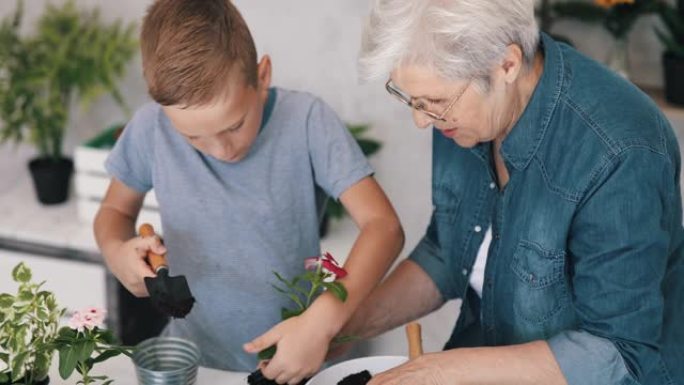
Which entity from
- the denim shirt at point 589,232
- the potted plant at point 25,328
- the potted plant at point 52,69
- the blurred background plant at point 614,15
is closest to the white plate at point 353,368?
the denim shirt at point 589,232

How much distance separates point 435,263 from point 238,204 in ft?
1.25

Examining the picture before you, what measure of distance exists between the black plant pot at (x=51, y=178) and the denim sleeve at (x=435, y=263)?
146cm

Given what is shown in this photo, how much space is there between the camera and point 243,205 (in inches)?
75.8

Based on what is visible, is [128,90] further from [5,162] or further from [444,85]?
[444,85]

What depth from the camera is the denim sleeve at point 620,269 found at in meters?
1.48

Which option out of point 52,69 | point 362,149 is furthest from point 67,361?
point 52,69

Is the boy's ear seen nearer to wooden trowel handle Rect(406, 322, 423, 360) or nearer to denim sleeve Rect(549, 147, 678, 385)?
wooden trowel handle Rect(406, 322, 423, 360)

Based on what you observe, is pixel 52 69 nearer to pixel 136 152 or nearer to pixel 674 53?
pixel 136 152

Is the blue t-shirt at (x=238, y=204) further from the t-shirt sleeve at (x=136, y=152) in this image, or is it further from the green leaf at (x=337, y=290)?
the green leaf at (x=337, y=290)

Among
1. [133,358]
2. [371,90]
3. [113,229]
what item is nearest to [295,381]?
[133,358]

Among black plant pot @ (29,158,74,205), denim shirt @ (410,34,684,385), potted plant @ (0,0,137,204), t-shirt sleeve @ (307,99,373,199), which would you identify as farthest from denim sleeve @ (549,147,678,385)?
black plant pot @ (29,158,74,205)

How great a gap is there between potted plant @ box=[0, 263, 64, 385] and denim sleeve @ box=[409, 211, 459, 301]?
686mm

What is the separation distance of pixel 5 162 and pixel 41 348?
1825mm

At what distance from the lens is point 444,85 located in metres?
1.50
